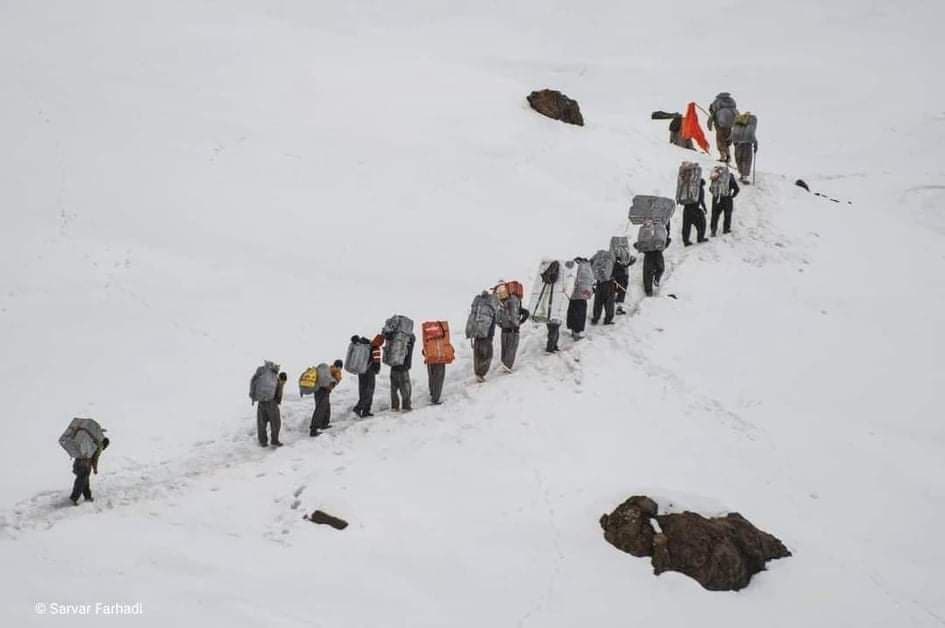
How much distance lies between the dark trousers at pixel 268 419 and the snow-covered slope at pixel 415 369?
269 mm

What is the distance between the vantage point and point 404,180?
867 inches

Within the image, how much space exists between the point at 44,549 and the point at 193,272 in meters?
8.99

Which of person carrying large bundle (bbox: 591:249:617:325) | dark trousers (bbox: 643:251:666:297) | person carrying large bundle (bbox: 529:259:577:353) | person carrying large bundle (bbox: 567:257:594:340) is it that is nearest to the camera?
person carrying large bundle (bbox: 529:259:577:353)

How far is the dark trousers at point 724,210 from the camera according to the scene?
63.4ft

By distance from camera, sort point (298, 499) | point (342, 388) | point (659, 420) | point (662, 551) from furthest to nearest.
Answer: point (342, 388), point (659, 420), point (298, 499), point (662, 551)

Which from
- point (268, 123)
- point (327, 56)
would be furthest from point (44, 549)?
point (327, 56)

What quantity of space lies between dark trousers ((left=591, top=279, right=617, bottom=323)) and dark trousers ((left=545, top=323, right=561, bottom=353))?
1339mm

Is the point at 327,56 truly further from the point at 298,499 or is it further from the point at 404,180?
the point at 298,499

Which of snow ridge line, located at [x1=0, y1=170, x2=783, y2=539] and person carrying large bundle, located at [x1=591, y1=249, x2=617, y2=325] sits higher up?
person carrying large bundle, located at [x1=591, y1=249, x2=617, y2=325]

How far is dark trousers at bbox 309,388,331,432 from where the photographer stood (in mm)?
13234

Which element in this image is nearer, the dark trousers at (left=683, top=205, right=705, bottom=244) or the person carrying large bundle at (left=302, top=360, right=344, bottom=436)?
the person carrying large bundle at (left=302, top=360, right=344, bottom=436)

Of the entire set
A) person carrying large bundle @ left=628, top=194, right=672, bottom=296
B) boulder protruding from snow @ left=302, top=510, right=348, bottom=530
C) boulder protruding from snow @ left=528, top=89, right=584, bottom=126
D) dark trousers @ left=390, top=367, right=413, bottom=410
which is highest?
boulder protruding from snow @ left=528, top=89, right=584, bottom=126

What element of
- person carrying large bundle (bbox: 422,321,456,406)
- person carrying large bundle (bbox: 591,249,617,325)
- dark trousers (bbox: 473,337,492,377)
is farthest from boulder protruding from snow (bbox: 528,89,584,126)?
person carrying large bundle (bbox: 422,321,456,406)

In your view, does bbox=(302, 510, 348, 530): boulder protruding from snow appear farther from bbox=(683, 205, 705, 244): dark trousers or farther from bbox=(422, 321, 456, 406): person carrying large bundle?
bbox=(683, 205, 705, 244): dark trousers
